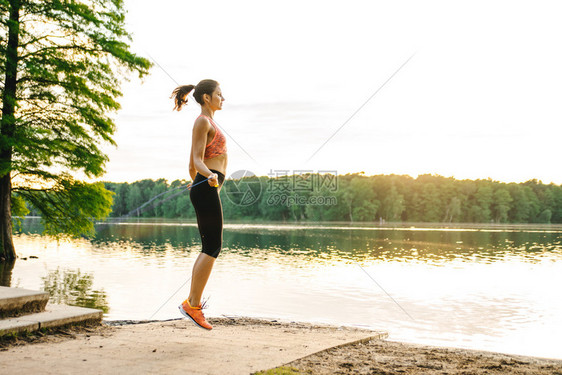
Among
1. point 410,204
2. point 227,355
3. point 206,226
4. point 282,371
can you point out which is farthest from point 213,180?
point 410,204

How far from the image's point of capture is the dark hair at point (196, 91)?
5023 millimetres

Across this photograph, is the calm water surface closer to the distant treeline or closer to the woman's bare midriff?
the woman's bare midriff

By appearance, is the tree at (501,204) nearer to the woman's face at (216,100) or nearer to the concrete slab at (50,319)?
the woman's face at (216,100)

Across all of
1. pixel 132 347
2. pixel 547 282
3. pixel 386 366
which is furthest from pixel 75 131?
pixel 547 282

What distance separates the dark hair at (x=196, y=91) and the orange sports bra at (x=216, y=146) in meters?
0.34

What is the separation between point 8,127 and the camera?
1700 cm

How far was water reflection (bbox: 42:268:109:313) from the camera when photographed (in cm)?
1076

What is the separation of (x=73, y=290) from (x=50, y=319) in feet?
27.7

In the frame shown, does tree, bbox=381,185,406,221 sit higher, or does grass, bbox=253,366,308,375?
tree, bbox=381,185,406,221

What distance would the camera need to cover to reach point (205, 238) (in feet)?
15.3

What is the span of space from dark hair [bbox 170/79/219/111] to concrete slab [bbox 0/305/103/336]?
8.23 ft

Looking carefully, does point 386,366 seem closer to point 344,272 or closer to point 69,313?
point 69,313

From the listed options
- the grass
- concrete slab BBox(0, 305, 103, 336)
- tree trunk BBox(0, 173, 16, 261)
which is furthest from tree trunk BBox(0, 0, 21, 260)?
the grass

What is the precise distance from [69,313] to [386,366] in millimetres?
3413
